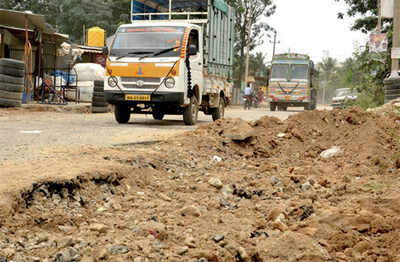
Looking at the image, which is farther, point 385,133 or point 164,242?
point 385,133

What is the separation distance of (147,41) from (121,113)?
5.89 feet

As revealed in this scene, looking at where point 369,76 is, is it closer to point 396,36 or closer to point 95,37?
point 396,36

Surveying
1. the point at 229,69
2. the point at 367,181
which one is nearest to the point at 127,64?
the point at 229,69

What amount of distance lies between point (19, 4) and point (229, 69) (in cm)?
3294

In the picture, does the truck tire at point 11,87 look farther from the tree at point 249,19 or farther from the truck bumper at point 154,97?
the tree at point 249,19

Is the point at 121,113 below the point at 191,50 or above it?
below

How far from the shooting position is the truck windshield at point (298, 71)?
86.3 ft

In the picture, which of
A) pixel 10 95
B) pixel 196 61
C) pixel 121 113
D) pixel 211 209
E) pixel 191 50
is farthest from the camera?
pixel 10 95

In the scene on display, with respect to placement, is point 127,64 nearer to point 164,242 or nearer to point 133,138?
point 133,138

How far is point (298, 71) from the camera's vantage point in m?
26.4

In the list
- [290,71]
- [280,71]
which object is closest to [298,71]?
Answer: [290,71]

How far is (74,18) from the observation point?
134 feet

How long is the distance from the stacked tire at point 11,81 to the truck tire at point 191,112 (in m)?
4.97

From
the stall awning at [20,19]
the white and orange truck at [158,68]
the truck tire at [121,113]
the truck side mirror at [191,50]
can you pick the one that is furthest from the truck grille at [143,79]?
the stall awning at [20,19]
